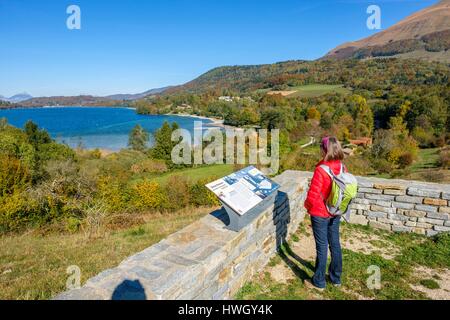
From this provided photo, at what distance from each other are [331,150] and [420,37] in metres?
131

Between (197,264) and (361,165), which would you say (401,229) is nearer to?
(197,264)

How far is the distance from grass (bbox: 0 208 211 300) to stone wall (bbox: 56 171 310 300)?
6.86ft

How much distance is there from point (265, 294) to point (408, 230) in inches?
151

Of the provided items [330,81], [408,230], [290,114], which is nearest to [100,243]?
[408,230]

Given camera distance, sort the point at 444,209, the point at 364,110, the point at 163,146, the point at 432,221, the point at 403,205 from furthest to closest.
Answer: the point at 364,110, the point at 163,146, the point at 403,205, the point at 432,221, the point at 444,209

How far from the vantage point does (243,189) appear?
13.5 ft

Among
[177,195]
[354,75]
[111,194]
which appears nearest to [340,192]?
[111,194]

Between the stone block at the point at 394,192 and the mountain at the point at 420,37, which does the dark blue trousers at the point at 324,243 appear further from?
the mountain at the point at 420,37

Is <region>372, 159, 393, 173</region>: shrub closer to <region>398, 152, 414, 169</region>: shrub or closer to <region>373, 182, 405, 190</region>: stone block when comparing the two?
<region>398, 152, 414, 169</region>: shrub

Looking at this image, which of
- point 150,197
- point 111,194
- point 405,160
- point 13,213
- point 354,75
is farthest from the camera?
point 354,75

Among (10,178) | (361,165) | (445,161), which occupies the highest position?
(10,178)

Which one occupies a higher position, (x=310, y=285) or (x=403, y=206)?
(x=403, y=206)

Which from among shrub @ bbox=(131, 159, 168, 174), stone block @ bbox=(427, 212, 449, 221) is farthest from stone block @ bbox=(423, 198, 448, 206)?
shrub @ bbox=(131, 159, 168, 174)

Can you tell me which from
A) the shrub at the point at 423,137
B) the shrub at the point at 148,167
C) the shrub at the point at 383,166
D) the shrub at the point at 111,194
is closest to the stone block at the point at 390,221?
the shrub at the point at 111,194
